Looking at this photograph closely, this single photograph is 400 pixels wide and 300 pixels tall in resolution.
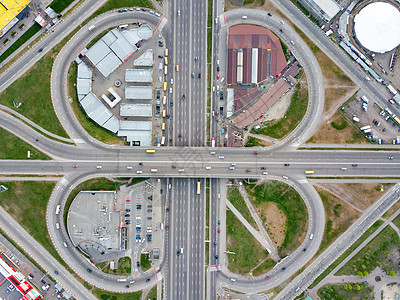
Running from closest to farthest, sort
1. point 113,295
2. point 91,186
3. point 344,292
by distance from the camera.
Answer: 1. point 113,295
2. point 344,292
3. point 91,186

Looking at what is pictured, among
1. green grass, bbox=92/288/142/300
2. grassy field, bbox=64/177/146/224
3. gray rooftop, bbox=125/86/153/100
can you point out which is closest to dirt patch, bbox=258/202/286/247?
green grass, bbox=92/288/142/300

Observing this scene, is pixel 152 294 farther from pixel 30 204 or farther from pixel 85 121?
pixel 85 121

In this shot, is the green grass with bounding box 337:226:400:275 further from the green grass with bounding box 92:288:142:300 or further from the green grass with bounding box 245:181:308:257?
the green grass with bounding box 92:288:142:300

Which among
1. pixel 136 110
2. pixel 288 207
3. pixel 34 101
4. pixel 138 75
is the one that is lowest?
pixel 288 207

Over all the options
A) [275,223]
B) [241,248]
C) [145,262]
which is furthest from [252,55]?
[145,262]

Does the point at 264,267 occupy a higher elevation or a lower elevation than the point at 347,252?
lower

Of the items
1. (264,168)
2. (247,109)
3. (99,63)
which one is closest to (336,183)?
(264,168)
